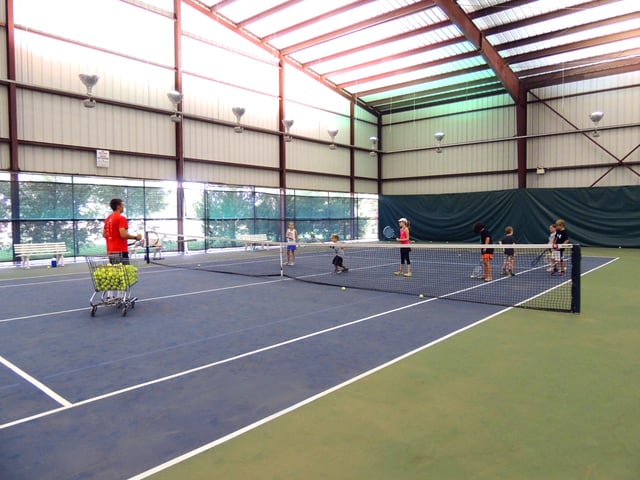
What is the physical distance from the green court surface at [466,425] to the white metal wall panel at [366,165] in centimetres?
2176

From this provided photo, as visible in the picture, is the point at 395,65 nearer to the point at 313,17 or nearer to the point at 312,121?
the point at 312,121

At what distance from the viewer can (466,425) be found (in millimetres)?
3166

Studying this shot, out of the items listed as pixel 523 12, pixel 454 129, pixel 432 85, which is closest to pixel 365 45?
pixel 432 85

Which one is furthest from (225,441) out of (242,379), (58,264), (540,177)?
(540,177)

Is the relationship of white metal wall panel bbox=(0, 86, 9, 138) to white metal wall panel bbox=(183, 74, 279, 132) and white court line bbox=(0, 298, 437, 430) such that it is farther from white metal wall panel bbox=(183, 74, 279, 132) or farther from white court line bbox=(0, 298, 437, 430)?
white court line bbox=(0, 298, 437, 430)

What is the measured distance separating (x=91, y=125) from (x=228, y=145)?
5574 millimetres

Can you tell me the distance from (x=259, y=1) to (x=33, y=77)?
26.8ft

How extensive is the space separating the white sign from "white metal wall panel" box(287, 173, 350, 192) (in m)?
8.68

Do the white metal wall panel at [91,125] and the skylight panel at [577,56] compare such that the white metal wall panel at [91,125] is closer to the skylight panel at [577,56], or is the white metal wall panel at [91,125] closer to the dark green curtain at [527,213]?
the dark green curtain at [527,213]

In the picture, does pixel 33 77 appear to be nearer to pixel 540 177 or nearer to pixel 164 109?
pixel 164 109

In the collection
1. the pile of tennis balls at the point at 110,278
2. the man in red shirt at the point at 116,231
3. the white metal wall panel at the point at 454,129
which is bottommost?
the pile of tennis balls at the point at 110,278

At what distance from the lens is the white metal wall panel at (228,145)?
1841cm

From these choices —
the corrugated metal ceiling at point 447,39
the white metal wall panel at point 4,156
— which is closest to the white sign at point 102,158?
the white metal wall panel at point 4,156

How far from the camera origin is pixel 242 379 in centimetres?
406
